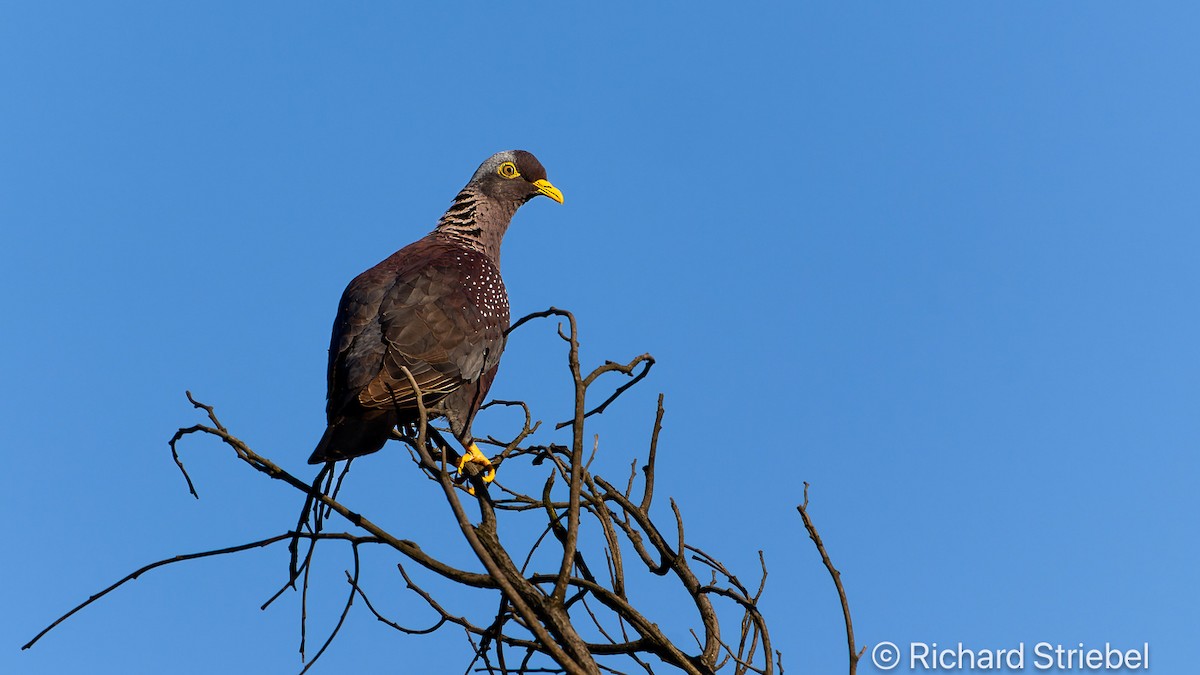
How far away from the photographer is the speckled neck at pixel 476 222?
6.26 metres

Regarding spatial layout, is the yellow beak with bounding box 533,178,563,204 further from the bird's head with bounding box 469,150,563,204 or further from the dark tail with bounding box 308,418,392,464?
the dark tail with bounding box 308,418,392,464

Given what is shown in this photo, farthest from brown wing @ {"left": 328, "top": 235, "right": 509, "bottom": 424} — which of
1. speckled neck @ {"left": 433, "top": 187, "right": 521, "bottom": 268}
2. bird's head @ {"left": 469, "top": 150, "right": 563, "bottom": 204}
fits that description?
bird's head @ {"left": 469, "top": 150, "right": 563, "bottom": 204}

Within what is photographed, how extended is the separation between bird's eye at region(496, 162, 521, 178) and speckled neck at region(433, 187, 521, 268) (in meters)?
0.18

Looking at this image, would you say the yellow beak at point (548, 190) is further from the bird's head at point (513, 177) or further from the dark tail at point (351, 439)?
the dark tail at point (351, 439)

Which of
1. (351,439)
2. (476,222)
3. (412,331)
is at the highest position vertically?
(476,222)

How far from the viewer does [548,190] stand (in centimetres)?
671

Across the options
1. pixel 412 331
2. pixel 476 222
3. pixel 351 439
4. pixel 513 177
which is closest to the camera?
pixel 351 439

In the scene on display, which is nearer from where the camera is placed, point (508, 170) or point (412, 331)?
point (412, 331)

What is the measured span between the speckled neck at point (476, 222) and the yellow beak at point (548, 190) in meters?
0.23

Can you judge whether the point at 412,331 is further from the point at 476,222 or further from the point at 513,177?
the point at 513,177

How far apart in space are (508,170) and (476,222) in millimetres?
492

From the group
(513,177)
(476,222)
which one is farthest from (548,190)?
(476,222)

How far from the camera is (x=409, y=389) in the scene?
442 cm

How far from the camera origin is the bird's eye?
260 inches
